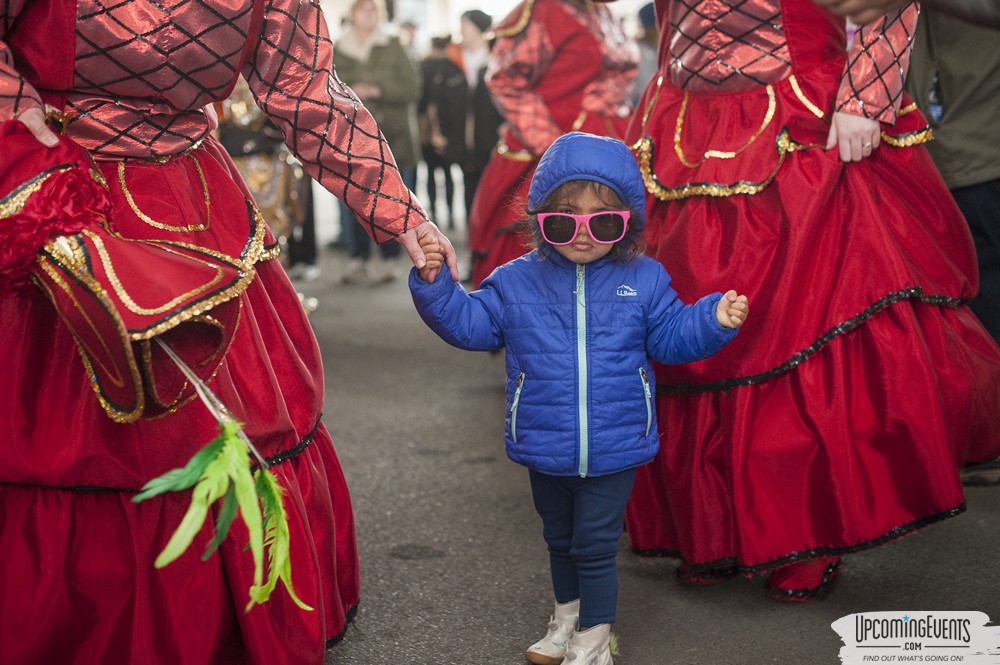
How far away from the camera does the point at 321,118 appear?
2.34 metres

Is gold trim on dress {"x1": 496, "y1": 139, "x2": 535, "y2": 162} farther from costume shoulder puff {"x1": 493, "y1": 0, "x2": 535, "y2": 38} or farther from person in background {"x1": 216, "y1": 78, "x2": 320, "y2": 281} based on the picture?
person in background {"x1": 216, "y1": 78, "x2": 320, "y2": 281}

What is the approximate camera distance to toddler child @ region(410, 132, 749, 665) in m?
2.37

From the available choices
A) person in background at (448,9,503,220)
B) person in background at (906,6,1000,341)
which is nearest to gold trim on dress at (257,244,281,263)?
person in background at (906,6,1000,341)

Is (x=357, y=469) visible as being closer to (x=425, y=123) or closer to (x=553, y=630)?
(x=553, y=630)

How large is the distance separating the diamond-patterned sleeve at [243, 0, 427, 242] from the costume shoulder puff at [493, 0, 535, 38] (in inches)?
90.8

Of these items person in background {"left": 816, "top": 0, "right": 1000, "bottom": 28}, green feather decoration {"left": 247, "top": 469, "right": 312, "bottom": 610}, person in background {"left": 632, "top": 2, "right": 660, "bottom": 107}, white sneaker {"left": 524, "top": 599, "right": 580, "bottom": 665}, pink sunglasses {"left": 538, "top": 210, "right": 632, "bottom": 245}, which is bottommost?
white sneaker {"left": 524, "top": 599, "right": 580, "bottom": 665}

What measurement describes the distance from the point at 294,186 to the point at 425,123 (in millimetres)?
3614

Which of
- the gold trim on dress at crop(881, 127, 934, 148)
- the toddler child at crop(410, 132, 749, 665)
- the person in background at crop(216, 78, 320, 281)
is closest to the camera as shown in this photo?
the toddler child at crop(410, 132, 749, 665)

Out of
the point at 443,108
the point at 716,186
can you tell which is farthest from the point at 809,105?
the point at 443,108

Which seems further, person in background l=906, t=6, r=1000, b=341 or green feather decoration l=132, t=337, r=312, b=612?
person in background l=906, t=6, r=1000, b=341

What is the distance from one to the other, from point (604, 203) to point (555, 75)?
93.9 inches

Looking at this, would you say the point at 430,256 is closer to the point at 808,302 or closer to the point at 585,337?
the point at 585,337

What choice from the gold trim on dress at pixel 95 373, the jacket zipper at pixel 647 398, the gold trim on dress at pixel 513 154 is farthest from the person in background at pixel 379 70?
the gold trim on dress at pixel 95 373

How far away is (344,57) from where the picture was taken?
822 centimetres
